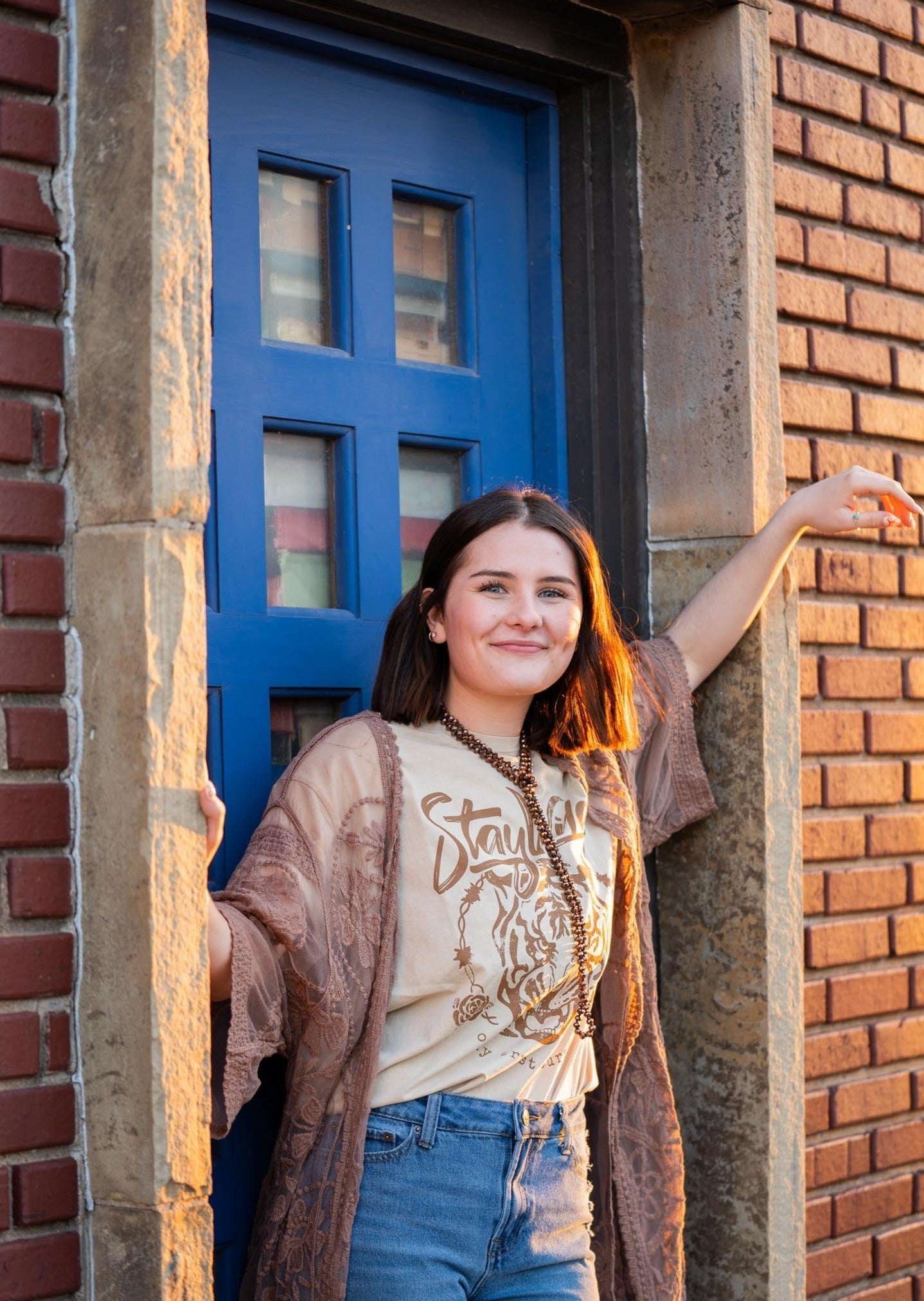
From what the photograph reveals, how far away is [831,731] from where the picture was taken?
3.30 meters

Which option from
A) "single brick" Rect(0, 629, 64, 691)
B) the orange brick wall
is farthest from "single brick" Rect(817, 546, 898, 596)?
"single brick" Rect(0, 629, 64, 691)

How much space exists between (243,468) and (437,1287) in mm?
1361

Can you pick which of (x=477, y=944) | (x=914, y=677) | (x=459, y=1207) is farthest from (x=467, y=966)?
(x=914, y=677)

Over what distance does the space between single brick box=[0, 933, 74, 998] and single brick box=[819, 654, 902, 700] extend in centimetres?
178

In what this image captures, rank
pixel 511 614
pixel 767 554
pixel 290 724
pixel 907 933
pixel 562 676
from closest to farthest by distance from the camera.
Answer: pixel 511 614 → pixel 562 676 → pixel 290 724 → pixel 767 554 → pixel 907 933

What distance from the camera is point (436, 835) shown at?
248cm

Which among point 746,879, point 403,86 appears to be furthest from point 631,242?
point 746,879

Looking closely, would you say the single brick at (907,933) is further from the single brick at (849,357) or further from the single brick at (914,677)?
the single brick at (849,357)

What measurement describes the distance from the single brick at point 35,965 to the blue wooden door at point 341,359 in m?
0.58

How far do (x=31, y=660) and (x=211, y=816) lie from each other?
1.04 ft

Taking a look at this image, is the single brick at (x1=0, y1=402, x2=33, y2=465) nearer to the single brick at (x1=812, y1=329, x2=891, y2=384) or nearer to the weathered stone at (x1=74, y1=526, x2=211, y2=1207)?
the weathered stone at (x1=74, y1=526, x2=211, y2=1207)

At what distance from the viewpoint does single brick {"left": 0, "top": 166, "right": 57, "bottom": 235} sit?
2113 mm

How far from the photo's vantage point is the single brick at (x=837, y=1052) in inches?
127

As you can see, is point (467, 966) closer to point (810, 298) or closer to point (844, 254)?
point (810, 298)
